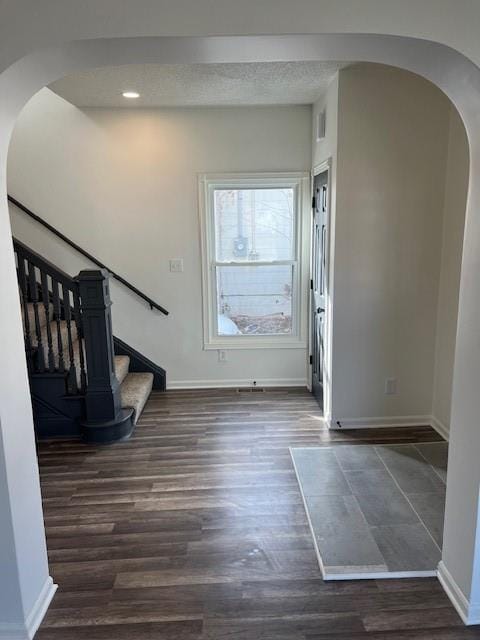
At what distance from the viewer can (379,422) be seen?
3.73 m

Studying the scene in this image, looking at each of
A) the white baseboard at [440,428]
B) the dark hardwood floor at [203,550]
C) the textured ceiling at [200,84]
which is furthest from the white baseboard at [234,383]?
the textured ceiling at [200,84]

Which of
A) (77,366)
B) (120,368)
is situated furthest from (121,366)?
(77,366)

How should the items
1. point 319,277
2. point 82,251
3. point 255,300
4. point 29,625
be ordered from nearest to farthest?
point 29,625
point 319,277
point 82,251
point 255,300

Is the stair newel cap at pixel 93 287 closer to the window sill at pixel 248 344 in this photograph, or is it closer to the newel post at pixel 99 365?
the newel post at pixel 99 365

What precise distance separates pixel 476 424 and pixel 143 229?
3.39m

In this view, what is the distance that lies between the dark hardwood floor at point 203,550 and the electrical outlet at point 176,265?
5.14ft

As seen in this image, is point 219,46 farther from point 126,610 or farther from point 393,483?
point 393,483

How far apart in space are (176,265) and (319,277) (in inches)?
53.7

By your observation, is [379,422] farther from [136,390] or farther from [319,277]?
[136,390]

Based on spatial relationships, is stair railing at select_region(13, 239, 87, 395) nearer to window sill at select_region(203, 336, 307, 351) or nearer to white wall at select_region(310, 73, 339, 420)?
window sill at select_region(203, 336, 307, 351)

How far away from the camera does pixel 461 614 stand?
1939 mm

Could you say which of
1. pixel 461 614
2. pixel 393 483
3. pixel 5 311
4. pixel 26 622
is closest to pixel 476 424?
pixel 461 614

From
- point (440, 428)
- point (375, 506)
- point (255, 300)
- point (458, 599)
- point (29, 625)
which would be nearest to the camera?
point (29, 625)

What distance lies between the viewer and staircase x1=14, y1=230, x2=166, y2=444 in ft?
11.1
